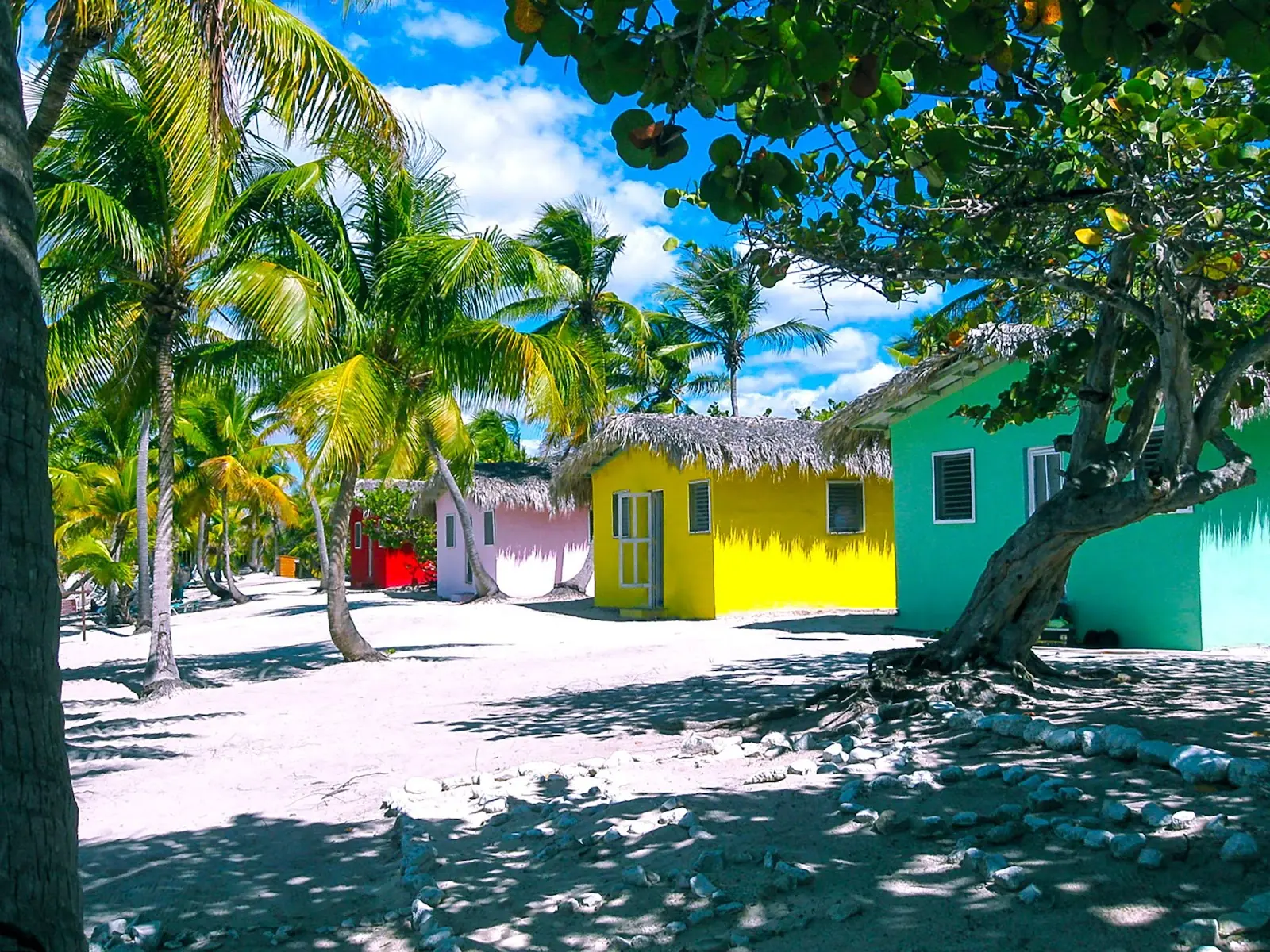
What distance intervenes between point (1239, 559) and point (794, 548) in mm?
8067

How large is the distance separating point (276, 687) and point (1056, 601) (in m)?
8.57

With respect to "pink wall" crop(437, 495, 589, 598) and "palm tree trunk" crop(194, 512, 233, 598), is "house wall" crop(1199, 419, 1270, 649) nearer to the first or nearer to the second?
"pink wall" crop(437, 495, 589, 598)

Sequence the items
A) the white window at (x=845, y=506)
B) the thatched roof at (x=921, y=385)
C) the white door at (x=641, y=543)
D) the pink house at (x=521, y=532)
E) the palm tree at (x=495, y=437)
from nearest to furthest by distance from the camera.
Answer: the thatched roof at (x=921, y=385) → the white window at (x=845, y=506) → the white door at (x=641, y=543) → the pink house at (x=521, y=532) → the palm tree at (x=495, y=437)

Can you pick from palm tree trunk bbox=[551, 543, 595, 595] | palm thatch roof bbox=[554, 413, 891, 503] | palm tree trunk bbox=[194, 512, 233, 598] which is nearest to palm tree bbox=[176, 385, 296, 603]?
palm tree trunk bbox=[194, 512, 233, 598]

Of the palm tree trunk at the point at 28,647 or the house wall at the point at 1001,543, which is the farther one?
the house wall at the point at 1001,543

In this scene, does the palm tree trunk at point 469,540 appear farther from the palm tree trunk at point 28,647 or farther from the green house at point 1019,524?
the palm tree trunk at point 28,647

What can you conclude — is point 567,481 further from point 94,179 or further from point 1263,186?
point 1263,186

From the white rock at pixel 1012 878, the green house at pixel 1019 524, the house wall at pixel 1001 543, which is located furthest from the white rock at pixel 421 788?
the house wall at pixel 1001 543

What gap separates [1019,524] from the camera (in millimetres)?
12914

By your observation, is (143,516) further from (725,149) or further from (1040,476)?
(725,149)

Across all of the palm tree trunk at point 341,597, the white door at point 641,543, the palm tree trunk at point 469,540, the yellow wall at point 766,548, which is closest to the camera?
the palm tree trunk at point 341,597

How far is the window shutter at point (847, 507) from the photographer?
19.0 m

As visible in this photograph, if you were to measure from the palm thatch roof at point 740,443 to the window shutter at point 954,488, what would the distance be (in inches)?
95.3

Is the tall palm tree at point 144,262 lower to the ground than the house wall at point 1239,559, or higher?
→ higher
